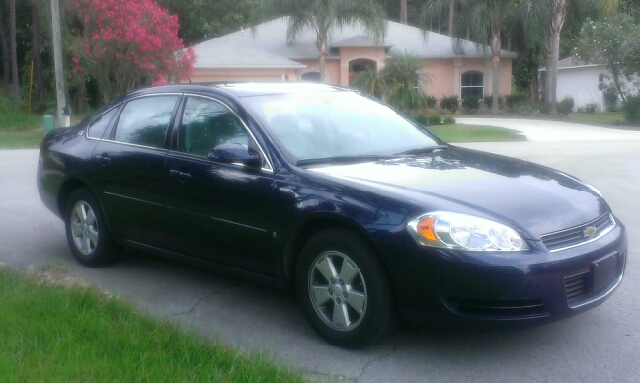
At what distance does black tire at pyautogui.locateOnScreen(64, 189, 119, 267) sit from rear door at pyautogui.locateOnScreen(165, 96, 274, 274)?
3.23 ft

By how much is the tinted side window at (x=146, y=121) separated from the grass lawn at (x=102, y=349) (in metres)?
1.38

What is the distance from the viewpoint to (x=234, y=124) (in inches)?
209

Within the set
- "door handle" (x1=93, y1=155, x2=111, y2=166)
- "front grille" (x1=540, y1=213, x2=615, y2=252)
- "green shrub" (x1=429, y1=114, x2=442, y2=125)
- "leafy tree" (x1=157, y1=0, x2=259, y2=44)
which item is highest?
"leafy tree" (x1=157, y1=0, x2=259, y2=44)

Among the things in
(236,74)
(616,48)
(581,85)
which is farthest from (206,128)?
(581,85)

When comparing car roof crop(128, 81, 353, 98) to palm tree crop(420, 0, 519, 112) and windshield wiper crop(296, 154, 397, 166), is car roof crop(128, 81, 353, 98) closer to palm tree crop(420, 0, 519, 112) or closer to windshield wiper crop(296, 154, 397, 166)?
windshield wiper crop(296, 154, 397, 166)

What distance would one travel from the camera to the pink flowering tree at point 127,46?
23281mm

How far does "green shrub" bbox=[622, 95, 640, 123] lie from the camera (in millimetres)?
32125

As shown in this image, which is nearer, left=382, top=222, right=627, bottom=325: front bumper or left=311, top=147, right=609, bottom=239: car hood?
left=382, top=222, right=627, bottom=325: front bumper

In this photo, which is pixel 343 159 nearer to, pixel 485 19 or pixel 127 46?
pixel 127 46

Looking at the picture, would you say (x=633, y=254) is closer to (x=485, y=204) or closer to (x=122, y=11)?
(x=485, y=204)

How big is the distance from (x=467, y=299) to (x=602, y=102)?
145ft

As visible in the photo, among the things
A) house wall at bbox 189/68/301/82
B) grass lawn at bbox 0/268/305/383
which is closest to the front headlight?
grass lawn at bbox 0/268/305/383

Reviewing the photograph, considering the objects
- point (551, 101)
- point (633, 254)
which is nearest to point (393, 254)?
point (633, 254)

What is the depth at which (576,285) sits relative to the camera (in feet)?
13.7
